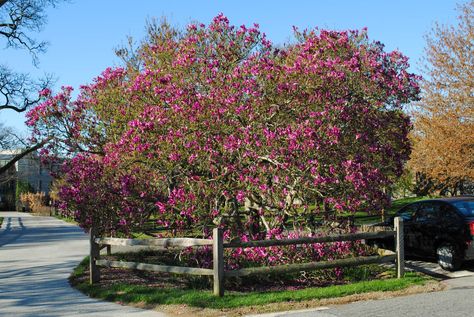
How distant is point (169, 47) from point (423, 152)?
54.8ft

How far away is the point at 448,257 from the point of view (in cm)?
1090

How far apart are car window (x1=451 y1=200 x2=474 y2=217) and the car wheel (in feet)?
2.59

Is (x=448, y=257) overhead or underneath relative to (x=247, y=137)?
underneath

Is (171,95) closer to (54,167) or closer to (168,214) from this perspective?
(168,214)

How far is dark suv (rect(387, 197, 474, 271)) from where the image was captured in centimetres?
1060

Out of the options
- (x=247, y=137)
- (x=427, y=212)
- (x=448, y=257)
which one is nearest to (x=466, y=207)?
(x=427, y=212)

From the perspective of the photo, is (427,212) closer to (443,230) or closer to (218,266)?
(443,230)

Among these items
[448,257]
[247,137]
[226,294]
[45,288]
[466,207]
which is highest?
[247,137]

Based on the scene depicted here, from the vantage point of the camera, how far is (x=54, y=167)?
1396 centimetres

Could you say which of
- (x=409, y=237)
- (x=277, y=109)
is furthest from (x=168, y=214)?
(x=409, y=237)

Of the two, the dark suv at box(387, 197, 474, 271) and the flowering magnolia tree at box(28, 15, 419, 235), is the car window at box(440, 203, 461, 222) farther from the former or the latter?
the flowering magnolia tree at box(28, 15, 419, 235)

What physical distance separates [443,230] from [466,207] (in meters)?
0.79

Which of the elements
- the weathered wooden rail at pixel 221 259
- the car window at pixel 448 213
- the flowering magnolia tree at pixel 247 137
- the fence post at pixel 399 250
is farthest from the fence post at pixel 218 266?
the car window at pixel 448 213

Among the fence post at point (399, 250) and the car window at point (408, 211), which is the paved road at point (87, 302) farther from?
the car window at point (408, 211)
